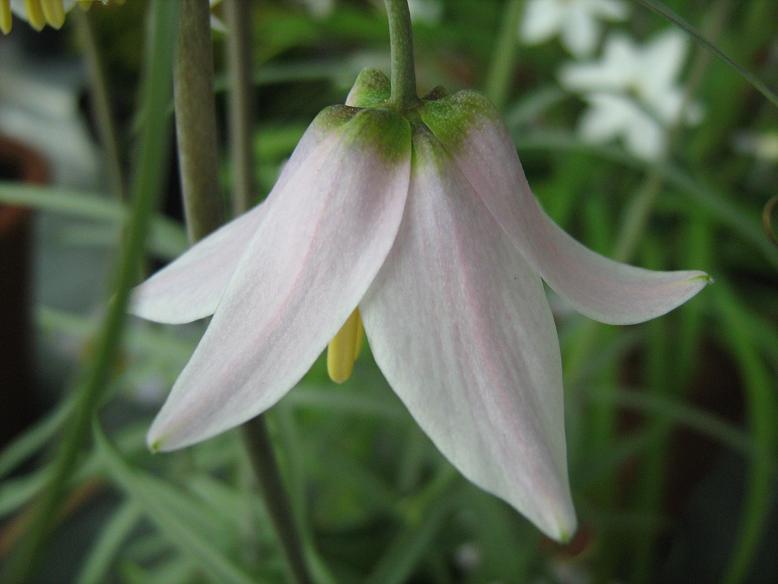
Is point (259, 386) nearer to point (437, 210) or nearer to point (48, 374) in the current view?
point (437, 210)

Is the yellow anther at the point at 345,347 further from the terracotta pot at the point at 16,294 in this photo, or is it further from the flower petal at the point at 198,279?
the terracotta pot at the point at 16,294

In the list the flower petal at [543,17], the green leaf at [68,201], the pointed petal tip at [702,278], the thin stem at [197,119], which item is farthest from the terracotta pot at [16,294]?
the pointed petal tip at [702,278]

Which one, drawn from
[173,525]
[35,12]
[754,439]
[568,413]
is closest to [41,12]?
[35,12]

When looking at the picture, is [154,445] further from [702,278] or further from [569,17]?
[569,17]

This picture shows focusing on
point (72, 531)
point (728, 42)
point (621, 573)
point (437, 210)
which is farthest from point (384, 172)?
point (728, 42)

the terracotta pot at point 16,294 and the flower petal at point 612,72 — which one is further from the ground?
the flower petal at point 612,72

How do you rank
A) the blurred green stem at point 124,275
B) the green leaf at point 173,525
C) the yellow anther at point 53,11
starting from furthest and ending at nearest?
the green leaf at point 173,525 → the yellow anther at point 53,11 → the blurred green stem at point 124,275

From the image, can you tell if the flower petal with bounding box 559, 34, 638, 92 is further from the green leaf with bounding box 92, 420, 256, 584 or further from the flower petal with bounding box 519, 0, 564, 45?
the green leaf with bounding box 92, 420, 256, 584
